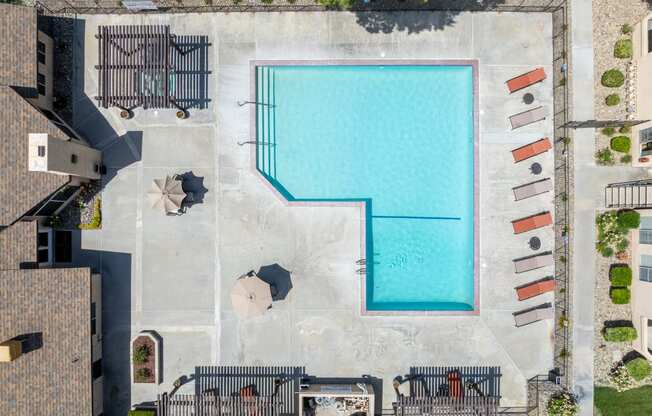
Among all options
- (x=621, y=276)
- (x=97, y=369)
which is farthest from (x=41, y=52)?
(x=621, y=276)

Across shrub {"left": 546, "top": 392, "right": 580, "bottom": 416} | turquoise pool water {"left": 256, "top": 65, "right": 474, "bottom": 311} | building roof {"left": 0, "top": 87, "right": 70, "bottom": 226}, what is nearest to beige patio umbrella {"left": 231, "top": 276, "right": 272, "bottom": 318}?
turquoise pool water {"left": 256, "top": 65, "right": 474, "bottom": 311}

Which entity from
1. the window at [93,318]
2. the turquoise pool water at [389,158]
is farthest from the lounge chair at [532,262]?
the window at [93,318]

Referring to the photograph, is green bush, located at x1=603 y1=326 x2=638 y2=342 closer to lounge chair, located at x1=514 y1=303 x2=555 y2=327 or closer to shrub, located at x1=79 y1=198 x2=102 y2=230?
lounge chair, located at x1=514 y1=303 x2=555 y2=327

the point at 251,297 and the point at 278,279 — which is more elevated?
the point at 278,279

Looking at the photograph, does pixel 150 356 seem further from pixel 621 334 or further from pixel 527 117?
pixel 621 334

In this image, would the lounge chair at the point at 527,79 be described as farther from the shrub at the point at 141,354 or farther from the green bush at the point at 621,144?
the shrub at the point at 141,354

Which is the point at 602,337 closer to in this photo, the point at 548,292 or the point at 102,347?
the point at 548,292
